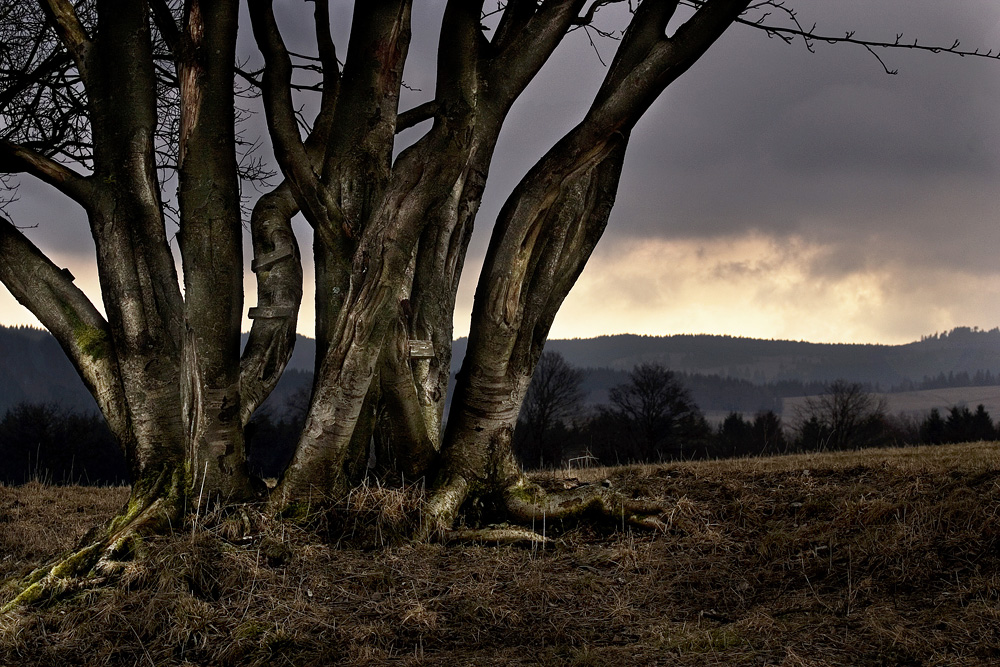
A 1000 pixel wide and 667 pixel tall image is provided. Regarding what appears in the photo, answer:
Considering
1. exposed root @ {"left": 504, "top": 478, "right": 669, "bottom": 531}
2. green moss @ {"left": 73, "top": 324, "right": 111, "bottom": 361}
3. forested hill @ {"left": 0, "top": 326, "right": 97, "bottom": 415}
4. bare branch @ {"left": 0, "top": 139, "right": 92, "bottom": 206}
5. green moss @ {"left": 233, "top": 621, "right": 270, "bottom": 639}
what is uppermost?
forested hill @ {"left": 0, "top": 326, "right": 97, "bottom": 415}

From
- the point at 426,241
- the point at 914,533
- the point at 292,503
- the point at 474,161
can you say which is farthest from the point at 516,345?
the point at 914,533

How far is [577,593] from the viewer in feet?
15.0

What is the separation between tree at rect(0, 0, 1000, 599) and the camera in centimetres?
536

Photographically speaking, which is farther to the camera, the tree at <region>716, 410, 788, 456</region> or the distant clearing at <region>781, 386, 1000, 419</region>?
the distant clearing at <region>781, 386, 1000, 419</region>

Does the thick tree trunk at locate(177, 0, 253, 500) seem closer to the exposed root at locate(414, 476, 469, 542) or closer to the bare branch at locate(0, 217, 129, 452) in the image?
the bare branch at locate(0, 217, 129, 452)

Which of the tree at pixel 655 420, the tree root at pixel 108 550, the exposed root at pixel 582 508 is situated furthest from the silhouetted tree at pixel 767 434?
the tree root at pixel 108 550

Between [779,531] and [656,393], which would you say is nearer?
[779,531]

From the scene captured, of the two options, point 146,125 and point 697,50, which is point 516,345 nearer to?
point 697,50

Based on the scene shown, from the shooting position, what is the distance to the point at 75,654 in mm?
3895

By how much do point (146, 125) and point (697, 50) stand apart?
4.09 meters

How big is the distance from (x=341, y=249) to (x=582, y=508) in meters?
2.62

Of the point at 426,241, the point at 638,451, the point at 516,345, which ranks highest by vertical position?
the point at 426,241

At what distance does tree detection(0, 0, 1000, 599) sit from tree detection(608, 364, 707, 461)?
4608 centimetres

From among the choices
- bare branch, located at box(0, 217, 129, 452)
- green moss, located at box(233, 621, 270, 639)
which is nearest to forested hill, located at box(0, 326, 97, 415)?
bare branch, located at box(0, 217, 129, 452)
